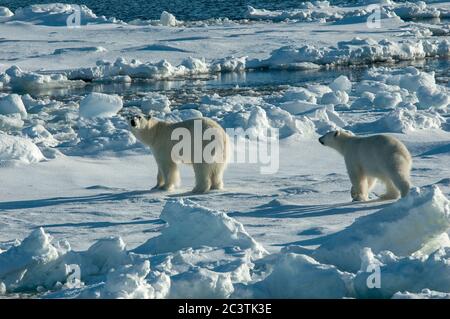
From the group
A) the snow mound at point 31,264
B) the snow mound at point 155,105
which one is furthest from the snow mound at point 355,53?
the snow mound at point 31,264

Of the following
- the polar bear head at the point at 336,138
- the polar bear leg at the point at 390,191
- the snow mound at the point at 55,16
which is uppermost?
the snow mound at the point at 55,16

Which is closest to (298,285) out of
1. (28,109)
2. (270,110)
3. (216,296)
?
(216,296)

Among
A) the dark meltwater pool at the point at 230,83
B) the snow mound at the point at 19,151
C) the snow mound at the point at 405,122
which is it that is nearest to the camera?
the snow mound at the point at 19,151

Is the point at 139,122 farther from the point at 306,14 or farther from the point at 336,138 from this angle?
the point at 306,14

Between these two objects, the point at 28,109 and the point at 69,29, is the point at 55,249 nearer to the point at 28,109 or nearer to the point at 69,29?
the point at 28,109

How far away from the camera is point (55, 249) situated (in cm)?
583


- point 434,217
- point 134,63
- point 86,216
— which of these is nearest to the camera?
point 434,217

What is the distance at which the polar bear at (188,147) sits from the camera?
8227 millimetres

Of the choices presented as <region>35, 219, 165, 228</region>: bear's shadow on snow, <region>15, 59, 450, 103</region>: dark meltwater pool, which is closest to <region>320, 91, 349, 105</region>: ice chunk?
<region>15, 59, 450, 103</region>: dark meltwater pool

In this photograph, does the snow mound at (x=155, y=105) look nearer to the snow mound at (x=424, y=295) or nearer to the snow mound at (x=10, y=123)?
the snow mound at (x=10, y=123)

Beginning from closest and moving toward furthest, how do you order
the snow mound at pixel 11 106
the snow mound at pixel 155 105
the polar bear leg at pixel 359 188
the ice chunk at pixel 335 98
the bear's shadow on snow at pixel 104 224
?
the bear's shadow on snow at pixel 104 224
the polar bear leg at pixel 359 188
the snow mound at pixel 11 106
the ice chunk at pixel 335 98
the snow mound at pixel 155 105

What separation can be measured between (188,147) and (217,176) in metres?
0.38
